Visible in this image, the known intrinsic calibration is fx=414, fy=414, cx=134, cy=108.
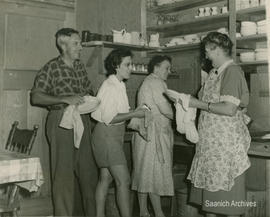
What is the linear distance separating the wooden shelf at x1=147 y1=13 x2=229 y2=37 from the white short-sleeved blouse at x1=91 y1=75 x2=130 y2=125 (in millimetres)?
1547

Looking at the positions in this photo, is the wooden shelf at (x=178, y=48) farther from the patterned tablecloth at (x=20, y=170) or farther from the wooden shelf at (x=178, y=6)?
the patterned tablecloth at (x=20, y=170)

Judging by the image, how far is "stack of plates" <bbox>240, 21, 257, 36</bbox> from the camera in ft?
12.2

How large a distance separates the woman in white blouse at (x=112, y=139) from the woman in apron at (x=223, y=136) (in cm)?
61

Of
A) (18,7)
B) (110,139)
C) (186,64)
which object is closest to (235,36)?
(186,64)

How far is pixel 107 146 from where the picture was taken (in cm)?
300

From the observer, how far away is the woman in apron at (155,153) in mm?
3309

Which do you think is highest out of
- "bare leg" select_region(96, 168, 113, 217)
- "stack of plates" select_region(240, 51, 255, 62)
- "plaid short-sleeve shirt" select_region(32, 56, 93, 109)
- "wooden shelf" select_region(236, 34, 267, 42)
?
"wooden shelf" select_region(236, 34, 267, 42)

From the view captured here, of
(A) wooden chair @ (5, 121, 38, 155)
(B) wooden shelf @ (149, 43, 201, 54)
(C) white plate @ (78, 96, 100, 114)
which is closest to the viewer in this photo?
(A) wooden chair @ (5, 121, 38, 155)

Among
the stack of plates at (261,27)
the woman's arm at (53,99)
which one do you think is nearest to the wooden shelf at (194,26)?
the stack of plates at (261,27)

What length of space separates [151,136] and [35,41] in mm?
1487

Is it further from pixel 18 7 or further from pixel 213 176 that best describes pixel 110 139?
pixel 18 7

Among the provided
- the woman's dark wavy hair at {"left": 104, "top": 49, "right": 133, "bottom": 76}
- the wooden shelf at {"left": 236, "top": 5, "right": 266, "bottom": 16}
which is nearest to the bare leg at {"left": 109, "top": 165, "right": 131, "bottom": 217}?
the woman's dark wavy hair at {"left": 104, "top": 49, "right": 133, "bottom": 76}

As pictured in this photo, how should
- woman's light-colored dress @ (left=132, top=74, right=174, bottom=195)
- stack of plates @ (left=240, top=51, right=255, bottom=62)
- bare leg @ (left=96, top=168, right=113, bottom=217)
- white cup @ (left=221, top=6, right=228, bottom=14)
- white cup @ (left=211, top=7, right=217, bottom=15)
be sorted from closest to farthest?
bare leg @ (left=96, top=168, right=113, bottom=217) < woman's light-colored dress @ (left=132, top=74, right=174, bottom=195) < stack of plates @ (left=240, top=51, right=255, bottom=62) < white cup @ (left=221, top=6, right=228, bottom=14) < white cup @ (left=211, top=7, right=217, bottom=15)

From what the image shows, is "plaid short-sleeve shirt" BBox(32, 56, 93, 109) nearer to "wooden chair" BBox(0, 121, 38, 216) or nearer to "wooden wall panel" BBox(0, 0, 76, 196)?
"wooden chair" BBox(0, 121, 38, 216)
